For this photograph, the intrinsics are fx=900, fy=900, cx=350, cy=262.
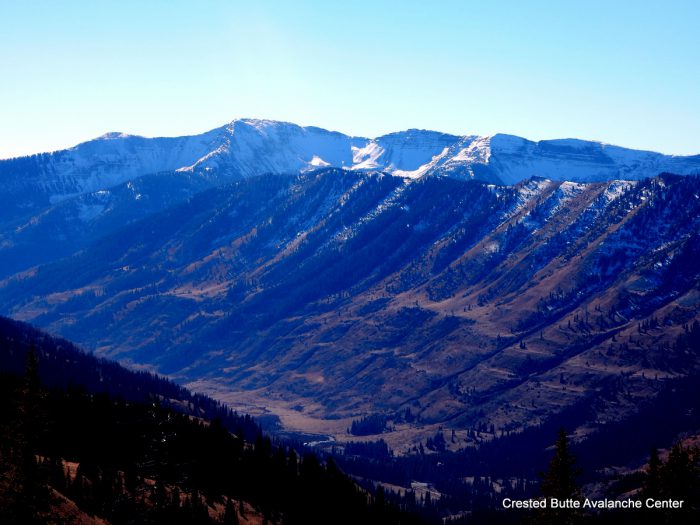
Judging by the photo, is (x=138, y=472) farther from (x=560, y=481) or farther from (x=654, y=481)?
(x=654, y=481)

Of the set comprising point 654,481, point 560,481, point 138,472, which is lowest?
point 138,472

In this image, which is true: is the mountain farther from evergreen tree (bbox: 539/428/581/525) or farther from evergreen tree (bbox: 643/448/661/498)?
evergreen tree (bbox: 643/448/661/498)

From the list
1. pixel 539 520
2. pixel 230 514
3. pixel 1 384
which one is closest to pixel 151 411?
pixel 539 520

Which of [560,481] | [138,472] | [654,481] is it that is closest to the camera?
[560,481]

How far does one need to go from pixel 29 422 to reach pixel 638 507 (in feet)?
187

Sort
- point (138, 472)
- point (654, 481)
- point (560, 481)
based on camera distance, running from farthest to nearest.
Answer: point (138, 472) < point (654, 481) < point (560, 481)

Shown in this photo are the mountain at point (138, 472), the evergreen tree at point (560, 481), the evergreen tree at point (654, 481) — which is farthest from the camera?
the evergreen tree at point (654, 481)

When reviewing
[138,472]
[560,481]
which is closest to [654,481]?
[560,481]

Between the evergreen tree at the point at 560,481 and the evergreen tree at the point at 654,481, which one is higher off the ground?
the evergreen tree at the point at 560,481

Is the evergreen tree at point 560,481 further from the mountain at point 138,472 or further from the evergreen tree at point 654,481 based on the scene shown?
the mountain at point 138,472

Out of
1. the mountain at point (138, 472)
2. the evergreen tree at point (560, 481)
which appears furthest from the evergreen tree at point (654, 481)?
the mountain at point (138, 472)

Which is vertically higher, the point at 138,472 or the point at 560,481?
the point at 560,481

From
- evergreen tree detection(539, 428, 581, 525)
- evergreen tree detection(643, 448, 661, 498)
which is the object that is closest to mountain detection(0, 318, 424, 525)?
evergreen tree detection(539, 428, 581, 525)

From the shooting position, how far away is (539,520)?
2736 inches
